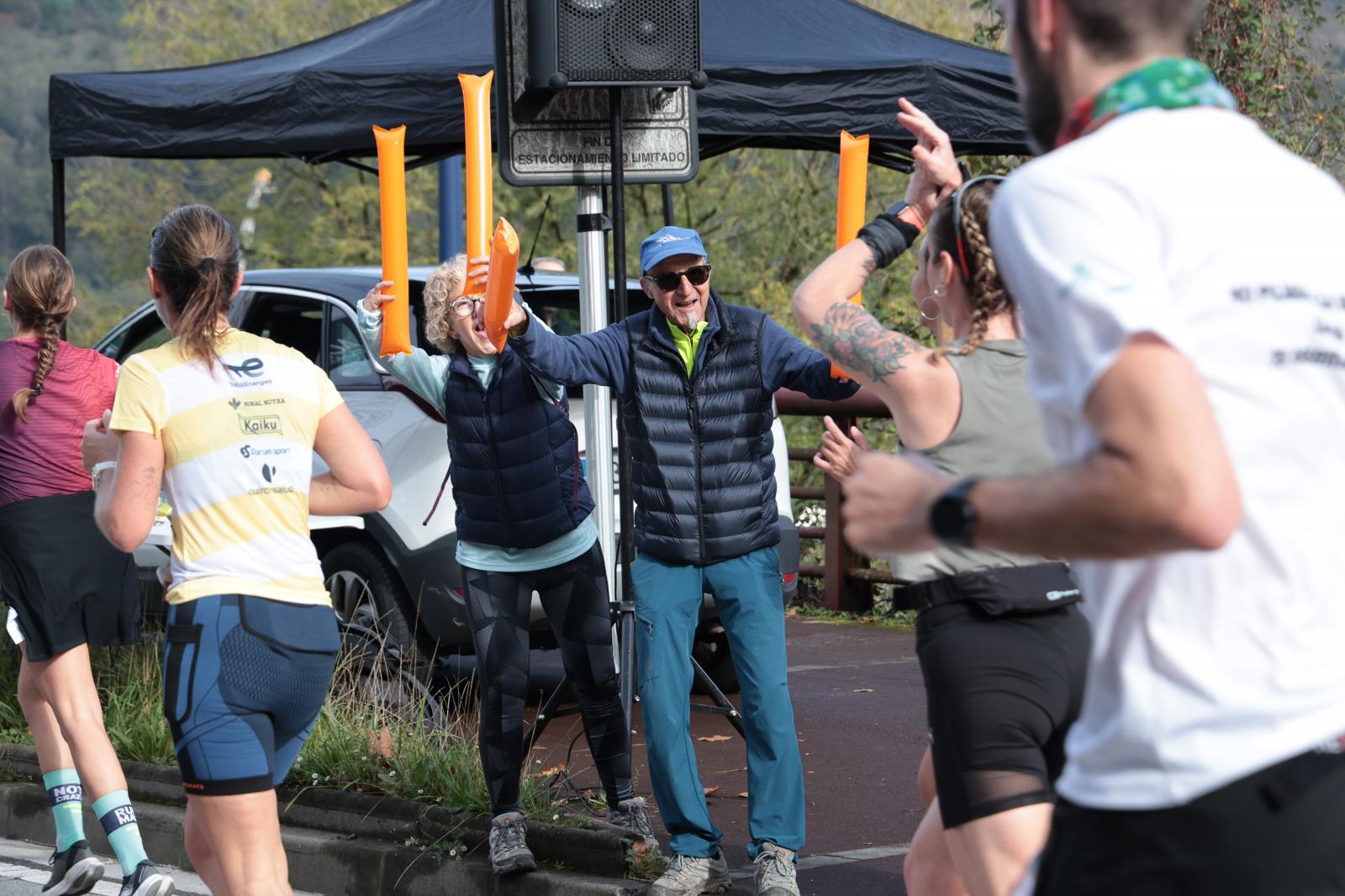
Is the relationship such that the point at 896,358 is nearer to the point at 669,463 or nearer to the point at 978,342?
the point at 978,342

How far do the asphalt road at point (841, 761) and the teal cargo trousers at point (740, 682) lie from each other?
0.86 ft

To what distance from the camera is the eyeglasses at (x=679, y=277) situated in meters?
5.24

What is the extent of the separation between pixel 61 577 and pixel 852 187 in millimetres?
3033

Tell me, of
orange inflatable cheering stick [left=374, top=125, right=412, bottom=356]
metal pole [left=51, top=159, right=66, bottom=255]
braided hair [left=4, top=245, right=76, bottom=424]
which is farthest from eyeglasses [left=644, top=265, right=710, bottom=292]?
metal pole [left=51, top=159, right=66, bottom=255]

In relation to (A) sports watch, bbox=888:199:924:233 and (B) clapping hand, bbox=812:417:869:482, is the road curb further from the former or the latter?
(A) sports watch, bbox=888:199:924:233

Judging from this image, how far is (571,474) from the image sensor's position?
5594 mm

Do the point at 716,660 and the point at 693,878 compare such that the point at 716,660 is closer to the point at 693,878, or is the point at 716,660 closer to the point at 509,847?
the point at 509,847

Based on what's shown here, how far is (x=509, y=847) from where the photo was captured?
511 centimetres

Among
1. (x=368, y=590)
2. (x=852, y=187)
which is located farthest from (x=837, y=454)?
(x=368, y=590)

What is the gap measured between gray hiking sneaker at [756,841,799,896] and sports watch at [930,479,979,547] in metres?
3.22

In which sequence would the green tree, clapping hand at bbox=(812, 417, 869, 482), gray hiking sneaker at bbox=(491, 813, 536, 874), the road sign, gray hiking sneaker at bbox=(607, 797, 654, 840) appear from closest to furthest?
clapping hand at bbox=(812, 417, 869, 482), gray hiking sneaker at bbox=(491, 813, 536, 874), gray hiking sneaker at bbox=(607, 797, 654, 840), the road sign, the green tree

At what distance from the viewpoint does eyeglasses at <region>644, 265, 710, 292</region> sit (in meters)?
5.24

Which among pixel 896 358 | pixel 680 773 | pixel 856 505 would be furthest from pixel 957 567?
pixel 680 773

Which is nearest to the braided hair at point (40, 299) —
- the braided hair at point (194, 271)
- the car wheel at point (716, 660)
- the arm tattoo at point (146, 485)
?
Result: the braided hair at point (194, 271)
